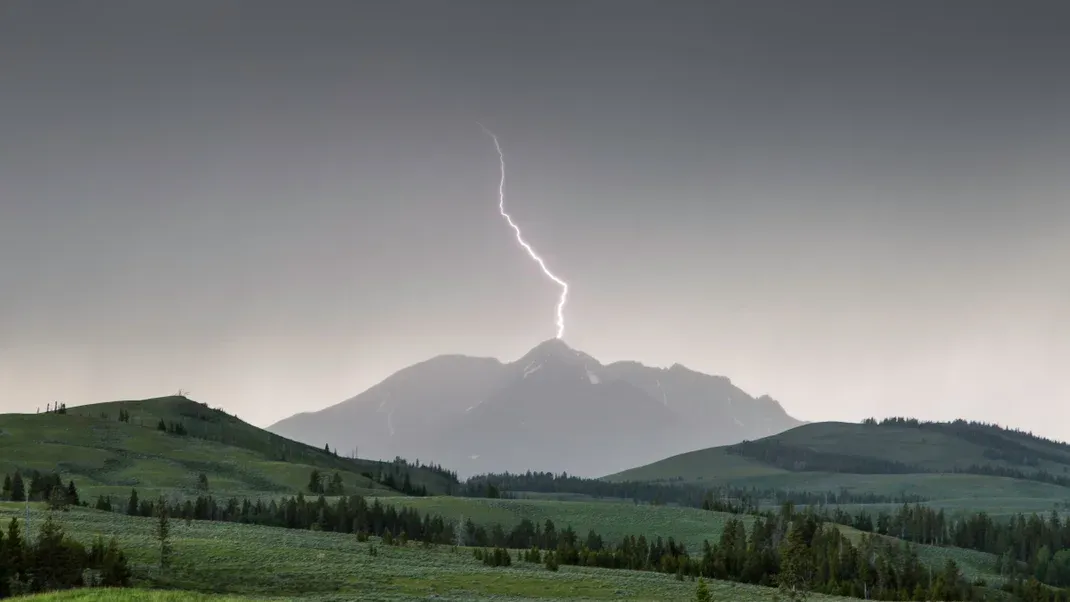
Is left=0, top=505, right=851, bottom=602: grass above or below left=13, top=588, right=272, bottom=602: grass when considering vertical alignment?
below

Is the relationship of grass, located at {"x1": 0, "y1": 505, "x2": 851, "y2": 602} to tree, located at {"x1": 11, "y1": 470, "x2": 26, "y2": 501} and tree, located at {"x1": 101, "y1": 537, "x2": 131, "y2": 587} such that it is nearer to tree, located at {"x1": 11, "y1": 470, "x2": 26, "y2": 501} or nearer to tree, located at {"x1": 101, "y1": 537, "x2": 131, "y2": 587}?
tree, located at {"x1": 101, "y1": 537, "x2": 131, "y2": 587}

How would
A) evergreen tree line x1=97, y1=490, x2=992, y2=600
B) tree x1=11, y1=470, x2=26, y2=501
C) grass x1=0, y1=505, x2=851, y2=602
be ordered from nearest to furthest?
grass x1=0, y1=505, x2=851, y2=602 → evergreen tree line x1=97, y1=490, x2=992, y2=600 → tree x1=11, y1=470, x2=26, y2=501

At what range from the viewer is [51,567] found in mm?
64438

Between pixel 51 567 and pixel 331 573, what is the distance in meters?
22.5

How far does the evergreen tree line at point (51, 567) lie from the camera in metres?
62.7

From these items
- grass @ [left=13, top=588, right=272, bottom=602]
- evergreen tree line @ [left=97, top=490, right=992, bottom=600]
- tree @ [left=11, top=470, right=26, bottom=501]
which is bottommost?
evergreen tree line @ [left=97, top=490, right=992, bottom=600]

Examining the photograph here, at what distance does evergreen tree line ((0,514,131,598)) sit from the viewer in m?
62.7

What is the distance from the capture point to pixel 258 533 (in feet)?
352

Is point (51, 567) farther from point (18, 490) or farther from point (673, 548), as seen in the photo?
point (673, 548)

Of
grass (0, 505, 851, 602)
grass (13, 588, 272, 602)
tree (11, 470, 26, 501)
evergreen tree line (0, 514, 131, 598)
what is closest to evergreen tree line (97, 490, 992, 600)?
grass (0, 505, 851, 602)

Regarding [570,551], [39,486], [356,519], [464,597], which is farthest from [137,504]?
[464,597]

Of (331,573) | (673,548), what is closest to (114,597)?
(331,573)

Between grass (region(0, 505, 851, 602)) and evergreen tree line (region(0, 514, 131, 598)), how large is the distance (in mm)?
2713

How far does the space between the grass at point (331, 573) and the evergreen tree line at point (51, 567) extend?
8.90 feet
